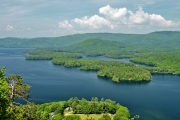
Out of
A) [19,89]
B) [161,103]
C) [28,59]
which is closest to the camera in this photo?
[19,89]

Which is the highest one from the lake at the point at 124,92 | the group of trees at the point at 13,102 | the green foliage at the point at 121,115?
the group of trees at the point at 13,102

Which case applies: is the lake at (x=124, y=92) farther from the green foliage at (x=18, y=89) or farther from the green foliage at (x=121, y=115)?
the green foliage at (x=18, y=89)

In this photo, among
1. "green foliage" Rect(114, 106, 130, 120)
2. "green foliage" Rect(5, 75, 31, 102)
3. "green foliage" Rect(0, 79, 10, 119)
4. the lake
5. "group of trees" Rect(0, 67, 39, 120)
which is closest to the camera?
"green foliage" Rect(0, 79, 10, 119)

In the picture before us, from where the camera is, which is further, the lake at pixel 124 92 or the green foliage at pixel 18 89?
the lake at pixel 124 92

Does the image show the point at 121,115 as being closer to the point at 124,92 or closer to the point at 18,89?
the point at 124,92

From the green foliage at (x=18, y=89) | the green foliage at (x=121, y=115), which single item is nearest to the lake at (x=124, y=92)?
the green foliage at (x=121, y=115)

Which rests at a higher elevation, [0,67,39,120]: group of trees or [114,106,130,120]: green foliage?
[0,67,39,120]: group of trees

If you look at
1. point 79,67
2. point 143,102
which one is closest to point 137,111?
point 143,102

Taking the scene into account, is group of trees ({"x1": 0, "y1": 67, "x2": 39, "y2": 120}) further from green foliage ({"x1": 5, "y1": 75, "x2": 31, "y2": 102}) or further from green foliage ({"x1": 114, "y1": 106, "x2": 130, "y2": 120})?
green foliage ({"x1": 114, "y1": 106, "x2": 130, "y2": 120})

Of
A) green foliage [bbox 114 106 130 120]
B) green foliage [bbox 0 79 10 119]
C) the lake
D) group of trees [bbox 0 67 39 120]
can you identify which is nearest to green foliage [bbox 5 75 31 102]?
group of trees [bbox 0 67 39 120]

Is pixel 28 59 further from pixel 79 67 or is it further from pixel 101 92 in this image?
pixel 101 92

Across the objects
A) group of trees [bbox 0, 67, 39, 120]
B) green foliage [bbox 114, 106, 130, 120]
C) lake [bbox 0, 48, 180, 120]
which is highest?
group of trees [bbox 0, 67, 39, 120]
